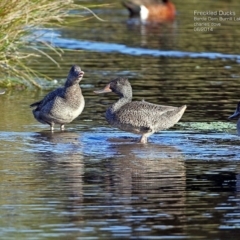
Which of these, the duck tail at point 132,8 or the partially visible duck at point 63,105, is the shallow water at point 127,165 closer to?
the partially visible duck at point 63,105

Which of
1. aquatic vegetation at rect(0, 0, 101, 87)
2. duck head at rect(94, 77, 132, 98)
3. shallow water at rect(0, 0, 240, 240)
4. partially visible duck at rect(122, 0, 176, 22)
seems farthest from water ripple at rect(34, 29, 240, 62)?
duck head at rect(94, 77, 132, 98)

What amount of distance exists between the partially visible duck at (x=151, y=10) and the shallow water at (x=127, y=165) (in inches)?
299

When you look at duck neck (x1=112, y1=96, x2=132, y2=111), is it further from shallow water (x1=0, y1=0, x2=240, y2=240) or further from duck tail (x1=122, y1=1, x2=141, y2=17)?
duck tail (x1=122, y1=1, x2=141, y2=17)

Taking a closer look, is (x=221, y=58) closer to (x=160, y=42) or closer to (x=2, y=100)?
(x=160, y=42)

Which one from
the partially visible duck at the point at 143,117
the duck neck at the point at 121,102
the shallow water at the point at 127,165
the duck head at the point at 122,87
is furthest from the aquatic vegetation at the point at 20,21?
the partially visible duck at the point at 143,117

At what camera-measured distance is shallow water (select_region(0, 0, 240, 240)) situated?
7.48 meters

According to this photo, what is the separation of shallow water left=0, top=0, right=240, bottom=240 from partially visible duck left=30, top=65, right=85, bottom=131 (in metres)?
0.18

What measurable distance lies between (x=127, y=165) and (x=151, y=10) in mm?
17311

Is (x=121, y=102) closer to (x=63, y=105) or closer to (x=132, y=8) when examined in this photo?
(x=63, y=105)

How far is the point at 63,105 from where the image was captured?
11641 millimetres

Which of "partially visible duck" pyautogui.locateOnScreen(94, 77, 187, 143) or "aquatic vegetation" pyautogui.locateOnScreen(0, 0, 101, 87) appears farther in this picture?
"aquatic vegetation" pyautogui.locateOnScreen(0, 0, 101, 87)

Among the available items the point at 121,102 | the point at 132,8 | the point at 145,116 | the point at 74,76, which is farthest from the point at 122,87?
the point at 132,8

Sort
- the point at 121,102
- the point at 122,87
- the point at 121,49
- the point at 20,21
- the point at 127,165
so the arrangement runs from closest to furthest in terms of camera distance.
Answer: the point at 127,165, the point at 121,102, the point at 122,87, the point at 20,21, the point at 121,49

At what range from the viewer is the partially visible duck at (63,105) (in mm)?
11578
